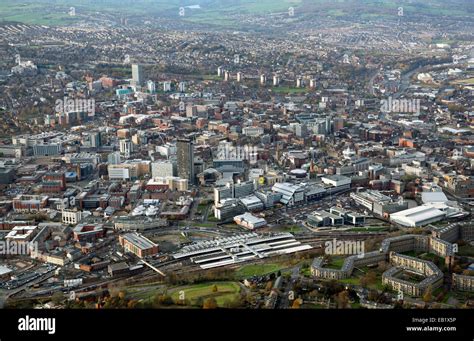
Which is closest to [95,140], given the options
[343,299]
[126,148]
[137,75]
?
[126,148]

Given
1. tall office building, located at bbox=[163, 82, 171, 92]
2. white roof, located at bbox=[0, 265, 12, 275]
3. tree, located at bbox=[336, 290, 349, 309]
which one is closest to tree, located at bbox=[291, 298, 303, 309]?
tree, located at bbox=[336, 290, 349, 309]

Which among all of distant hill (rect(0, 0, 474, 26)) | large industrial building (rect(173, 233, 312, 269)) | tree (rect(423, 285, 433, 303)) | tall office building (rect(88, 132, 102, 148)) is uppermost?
distant hill (rect(0, 0, 474, 26))

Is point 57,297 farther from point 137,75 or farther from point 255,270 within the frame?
point 137,75

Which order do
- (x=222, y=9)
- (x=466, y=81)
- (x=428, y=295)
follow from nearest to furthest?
1. (x=428, y=295)
2. (x=466, y=81)
3. (x=222, y=9)

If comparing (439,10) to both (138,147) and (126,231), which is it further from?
(126,231)

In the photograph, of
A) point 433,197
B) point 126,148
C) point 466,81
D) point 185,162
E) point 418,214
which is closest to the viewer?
point 418,214

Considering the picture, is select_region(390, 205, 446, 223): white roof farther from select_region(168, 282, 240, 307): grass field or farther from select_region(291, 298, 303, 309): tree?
select_region(291, 298, 303, 309): tree
